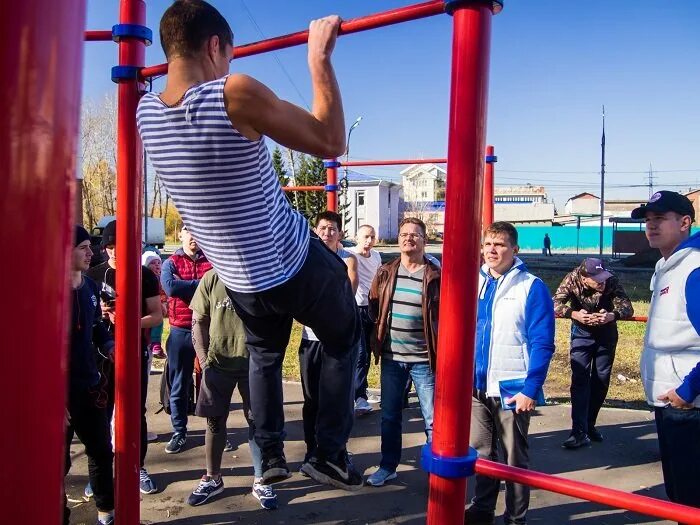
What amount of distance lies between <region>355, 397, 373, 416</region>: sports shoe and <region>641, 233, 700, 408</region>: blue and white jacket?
115 inches

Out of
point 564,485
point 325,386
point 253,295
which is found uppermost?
point 253,295

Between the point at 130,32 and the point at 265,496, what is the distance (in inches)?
100

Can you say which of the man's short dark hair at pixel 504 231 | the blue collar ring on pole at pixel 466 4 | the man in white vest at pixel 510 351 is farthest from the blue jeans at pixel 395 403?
the blue collar ring on pole at pixel 466 4

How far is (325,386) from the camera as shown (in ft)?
6.85

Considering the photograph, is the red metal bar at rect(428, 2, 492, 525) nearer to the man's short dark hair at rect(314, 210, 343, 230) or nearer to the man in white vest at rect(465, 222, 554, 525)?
the man in white vest at rect(465, 222, 554, 525)

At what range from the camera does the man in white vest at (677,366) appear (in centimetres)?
246

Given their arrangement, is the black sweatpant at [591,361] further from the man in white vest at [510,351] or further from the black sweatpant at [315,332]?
the black sweatpant at [315,332]

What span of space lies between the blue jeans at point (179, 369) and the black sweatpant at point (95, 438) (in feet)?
3.53

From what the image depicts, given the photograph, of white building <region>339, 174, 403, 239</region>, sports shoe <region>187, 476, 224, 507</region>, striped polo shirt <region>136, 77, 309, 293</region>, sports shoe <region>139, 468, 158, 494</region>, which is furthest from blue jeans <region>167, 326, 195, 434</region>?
white building <region>339, 174, 403, 239</region>

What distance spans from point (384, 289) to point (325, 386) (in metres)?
2.07

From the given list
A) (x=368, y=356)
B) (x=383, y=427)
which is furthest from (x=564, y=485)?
(x=368, y=356)

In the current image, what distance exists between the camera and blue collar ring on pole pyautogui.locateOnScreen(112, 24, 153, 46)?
2420 millimetres

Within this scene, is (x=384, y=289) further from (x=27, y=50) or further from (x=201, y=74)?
(x=27, y=50)

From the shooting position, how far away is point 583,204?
275ft
